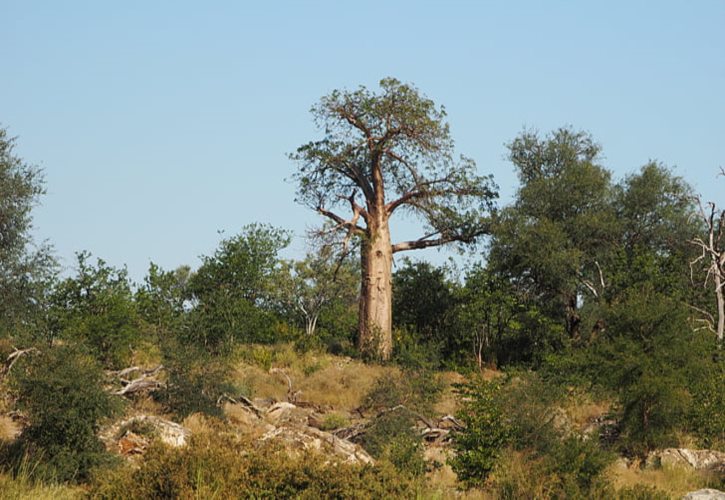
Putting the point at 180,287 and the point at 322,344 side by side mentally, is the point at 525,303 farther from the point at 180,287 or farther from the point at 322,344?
the point at 180,287

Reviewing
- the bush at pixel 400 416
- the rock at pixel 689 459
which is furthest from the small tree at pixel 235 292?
the rock at pixel 689 459

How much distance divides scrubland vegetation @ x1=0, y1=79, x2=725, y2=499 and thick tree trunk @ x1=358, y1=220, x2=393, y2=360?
114mm

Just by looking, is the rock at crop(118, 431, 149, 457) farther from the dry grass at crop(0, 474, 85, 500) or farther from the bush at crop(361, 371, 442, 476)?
the bush at crop(361, 371, 442, 476)

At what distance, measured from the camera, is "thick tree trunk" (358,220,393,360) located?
32.8 metres

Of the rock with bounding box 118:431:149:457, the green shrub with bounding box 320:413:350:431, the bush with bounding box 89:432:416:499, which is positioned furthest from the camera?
the green shrub with bounding box 320:413:350:431

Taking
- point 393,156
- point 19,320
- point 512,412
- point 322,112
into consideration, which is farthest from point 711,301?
point 19,320

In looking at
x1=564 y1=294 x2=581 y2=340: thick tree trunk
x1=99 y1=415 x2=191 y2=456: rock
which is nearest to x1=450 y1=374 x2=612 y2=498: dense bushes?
x1=99 y1=415 x2=191 y2=456: rock

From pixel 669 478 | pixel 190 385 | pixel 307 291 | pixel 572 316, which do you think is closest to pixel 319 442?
pixel 190 385

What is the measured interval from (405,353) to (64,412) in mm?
15862

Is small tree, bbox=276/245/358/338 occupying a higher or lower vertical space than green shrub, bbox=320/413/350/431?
higher

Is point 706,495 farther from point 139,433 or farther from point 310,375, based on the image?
point 310,375

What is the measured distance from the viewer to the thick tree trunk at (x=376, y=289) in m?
32.8

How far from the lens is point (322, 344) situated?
3328 centimetres

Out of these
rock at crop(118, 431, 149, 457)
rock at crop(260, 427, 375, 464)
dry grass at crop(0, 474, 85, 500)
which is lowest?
dry grass at crop(0, 474, 85, 500)
